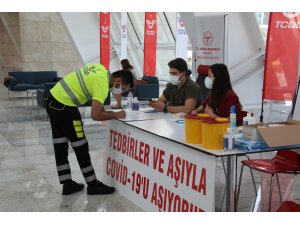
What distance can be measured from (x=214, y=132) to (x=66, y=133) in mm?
1605

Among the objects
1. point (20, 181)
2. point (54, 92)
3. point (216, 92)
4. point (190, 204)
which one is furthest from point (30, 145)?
point (190, 204)

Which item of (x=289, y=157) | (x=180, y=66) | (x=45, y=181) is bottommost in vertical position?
(x=45, y=181)

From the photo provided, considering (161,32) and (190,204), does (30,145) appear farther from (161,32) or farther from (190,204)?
(161,32)

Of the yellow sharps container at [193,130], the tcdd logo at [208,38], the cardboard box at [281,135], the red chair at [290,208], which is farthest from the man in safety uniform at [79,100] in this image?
the tcdd logo at [208,38]

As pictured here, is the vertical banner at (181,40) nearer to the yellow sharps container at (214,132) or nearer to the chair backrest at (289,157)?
the chair backrest at (289,157)

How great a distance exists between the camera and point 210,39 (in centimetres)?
754

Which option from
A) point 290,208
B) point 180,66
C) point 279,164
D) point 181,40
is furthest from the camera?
point 181,40

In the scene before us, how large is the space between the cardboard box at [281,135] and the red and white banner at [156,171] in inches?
16.2

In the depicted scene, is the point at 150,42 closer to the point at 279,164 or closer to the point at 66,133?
the point at 66,133

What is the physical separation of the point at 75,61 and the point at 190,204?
572 inches

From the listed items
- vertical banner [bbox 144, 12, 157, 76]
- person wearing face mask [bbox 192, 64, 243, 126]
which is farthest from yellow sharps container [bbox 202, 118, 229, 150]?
vertical banner [bbox 144, 12, 157, 76]

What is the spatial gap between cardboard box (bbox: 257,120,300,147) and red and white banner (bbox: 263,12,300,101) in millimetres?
3414

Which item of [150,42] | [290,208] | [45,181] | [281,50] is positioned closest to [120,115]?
[45,181]

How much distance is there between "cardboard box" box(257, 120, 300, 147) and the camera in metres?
3.15
